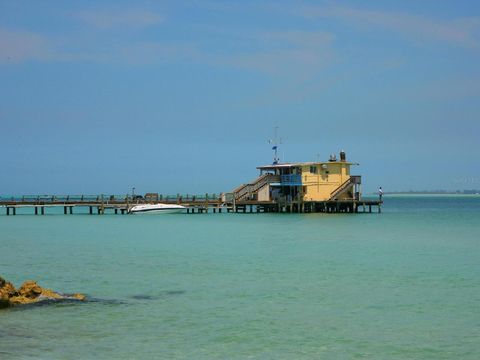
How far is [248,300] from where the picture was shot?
19.7m

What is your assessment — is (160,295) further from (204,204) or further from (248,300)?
(204,204)

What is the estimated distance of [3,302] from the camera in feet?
58.5

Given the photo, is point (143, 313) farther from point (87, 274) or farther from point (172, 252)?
point (172, 252)

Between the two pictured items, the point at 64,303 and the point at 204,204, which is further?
the point at 204,204

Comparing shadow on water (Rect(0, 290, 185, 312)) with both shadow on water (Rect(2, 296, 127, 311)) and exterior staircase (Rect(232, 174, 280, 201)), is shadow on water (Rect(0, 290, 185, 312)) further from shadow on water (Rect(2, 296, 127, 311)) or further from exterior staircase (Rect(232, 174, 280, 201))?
exterior staircase (Rect(232, 174, 280, 201))

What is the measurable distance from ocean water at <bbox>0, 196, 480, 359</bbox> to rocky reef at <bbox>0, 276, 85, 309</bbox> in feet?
1.43

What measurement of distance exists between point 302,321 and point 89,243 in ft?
75.5

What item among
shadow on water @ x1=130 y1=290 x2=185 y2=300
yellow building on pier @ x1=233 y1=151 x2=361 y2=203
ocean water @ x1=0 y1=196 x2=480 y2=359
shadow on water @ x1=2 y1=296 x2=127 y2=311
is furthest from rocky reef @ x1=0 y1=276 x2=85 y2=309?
yellow building on pier @ x1=233 y1=151 x2=361 y2=203

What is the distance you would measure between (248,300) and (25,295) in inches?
229

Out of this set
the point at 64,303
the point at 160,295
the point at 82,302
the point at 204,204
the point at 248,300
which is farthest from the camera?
the point at 204,204

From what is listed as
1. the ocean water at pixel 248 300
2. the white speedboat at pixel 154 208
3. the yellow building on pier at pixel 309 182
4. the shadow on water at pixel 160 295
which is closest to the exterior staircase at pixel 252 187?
the yellow building on pier at pixel 309 182

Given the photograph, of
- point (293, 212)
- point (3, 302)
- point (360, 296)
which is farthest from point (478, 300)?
point (293, 212)

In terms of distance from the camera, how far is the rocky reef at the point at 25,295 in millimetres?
17984

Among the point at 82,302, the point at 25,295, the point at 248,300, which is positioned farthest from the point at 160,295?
the point at 25,295
